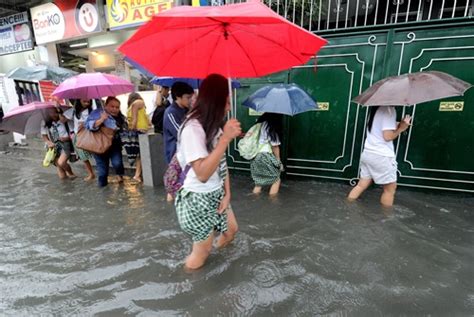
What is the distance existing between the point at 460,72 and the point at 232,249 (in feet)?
13.9

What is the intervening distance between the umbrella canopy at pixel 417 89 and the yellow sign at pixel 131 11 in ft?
17.8

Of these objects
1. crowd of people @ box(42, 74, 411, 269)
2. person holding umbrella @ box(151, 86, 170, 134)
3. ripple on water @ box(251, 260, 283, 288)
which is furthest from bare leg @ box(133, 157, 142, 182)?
ripple on water @ box(251, 260, 283, 288)

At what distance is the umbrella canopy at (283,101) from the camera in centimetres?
396

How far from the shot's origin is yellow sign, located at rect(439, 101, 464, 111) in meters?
4.24

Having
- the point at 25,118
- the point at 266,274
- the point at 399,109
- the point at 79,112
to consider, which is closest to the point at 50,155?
the point at 25,118

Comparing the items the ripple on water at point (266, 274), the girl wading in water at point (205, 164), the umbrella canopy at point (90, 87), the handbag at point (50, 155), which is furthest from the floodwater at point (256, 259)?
the umbrella canopy at point (90, 87)

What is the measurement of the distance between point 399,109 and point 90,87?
5.24m

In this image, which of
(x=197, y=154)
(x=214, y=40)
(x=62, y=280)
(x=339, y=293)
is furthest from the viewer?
(x=62, y=280)

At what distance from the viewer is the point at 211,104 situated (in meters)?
2.09

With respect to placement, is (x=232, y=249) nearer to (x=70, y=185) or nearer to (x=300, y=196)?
(x=300, y=196)

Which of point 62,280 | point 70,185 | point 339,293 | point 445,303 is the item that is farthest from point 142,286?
point 70,185

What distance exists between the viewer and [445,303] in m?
2.27

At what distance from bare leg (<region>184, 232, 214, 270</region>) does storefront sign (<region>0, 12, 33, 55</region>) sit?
10.7 metres

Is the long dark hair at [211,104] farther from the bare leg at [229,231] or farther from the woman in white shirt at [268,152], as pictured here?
the woman in white shirt at [268,152]
